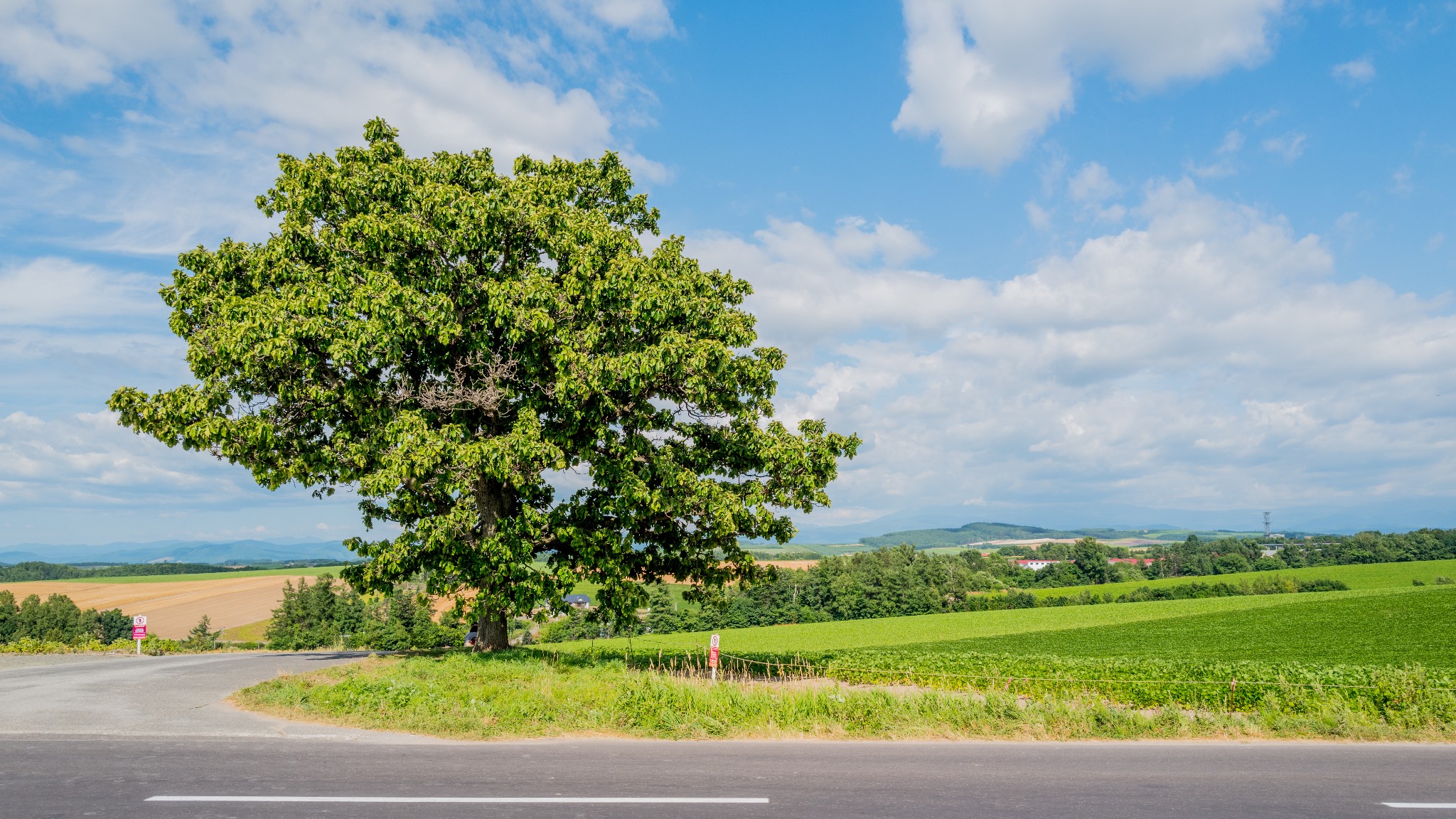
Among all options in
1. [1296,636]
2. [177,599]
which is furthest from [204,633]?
[1296,636]

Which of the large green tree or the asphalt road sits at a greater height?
the large green tree

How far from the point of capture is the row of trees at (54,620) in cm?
7100

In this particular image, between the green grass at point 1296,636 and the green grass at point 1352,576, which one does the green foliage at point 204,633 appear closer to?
the green grass at point 1296,636

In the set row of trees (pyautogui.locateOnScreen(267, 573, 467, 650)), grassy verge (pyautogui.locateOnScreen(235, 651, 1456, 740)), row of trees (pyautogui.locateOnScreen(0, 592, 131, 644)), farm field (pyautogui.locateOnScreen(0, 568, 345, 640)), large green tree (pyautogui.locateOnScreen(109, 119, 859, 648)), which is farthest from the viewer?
farm field (pyautogui.locateOnScreen(0, 568, 345, 640))

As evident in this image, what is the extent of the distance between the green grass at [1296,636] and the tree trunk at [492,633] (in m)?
24.4

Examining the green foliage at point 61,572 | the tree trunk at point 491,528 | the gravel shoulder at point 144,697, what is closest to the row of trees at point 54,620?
the gravel shoulder at point 144,697

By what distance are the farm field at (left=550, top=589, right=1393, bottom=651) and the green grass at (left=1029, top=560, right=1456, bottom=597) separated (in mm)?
16967

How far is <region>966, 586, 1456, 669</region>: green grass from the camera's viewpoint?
103 ft

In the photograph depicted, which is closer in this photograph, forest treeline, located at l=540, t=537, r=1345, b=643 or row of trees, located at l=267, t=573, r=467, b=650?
row of trees, located at l=267, t=573, r=467, b=650

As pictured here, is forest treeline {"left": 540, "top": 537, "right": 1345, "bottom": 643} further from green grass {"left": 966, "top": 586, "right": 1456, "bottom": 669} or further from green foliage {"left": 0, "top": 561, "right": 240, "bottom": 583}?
green foliage {"left": 0, "top": 561, "right": 240, "bottom": 583}

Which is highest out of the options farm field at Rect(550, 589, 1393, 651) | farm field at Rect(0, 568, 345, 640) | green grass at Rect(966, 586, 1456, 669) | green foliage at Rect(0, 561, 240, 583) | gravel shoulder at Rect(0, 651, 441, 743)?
gravel shoulder at Rect(0, 651, 441, 743)

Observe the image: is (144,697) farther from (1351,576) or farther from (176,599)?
(1351,576)

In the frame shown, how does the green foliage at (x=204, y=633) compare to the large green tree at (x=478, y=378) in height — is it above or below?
below

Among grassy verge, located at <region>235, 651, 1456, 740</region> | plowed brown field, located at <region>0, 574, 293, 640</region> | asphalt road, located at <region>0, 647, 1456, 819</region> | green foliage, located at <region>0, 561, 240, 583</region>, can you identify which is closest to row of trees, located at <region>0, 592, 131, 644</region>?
plowed brown field, located at <region>0, 574, 293, 640</region>
